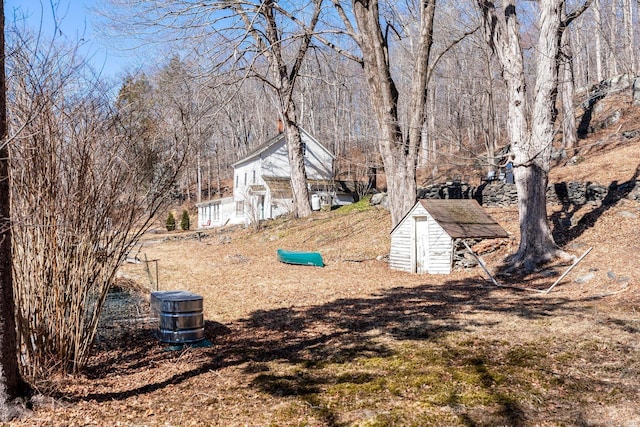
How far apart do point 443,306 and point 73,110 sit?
6.59m

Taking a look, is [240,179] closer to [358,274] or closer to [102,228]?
[358,274]

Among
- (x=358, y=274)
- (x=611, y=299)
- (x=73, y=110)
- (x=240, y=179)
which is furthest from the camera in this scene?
(x=240, y=179)

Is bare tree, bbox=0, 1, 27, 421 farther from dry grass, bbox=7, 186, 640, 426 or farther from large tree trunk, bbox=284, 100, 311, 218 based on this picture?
large tree trunk, bbox=284, 100, 311, 218

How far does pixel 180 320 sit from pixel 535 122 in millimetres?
9424

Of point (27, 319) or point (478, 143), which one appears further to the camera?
point (478, 143)

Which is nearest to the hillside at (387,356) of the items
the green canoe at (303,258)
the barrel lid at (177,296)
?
the barrel lid at (177,296)

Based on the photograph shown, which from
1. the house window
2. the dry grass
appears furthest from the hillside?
the house window

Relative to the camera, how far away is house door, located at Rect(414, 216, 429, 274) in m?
13.5

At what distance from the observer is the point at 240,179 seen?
132 ft

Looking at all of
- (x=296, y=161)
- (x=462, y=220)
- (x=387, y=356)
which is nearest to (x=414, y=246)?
(x=462, y=220)

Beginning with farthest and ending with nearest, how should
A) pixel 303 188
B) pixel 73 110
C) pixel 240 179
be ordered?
1. pixel 240 179
2. pixel 303 188
3. pixel 73 110

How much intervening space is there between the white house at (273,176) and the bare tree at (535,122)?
21064mm

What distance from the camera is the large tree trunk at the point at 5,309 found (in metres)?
4.22

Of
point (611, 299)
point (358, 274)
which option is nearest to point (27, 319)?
point (611, 299)
